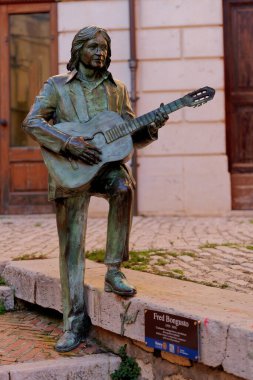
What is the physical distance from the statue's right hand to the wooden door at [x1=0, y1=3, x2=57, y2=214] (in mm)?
6317

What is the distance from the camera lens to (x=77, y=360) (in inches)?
130

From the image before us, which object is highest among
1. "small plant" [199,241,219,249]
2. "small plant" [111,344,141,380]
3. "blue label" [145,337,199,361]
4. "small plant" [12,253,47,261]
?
"small plant" [199,241,219,249]

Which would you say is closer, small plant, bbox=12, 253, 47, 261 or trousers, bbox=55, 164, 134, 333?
trousers, bbox=55, 164, 134, 333

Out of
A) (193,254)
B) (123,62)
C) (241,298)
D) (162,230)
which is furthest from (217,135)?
(241,298)

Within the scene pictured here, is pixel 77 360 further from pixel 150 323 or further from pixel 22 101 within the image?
pixel 22 101

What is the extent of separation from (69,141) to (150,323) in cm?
107

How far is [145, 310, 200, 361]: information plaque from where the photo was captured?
9.59 feet

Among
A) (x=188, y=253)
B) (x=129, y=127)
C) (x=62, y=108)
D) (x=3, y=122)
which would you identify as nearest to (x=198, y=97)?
(x=129, y=127)

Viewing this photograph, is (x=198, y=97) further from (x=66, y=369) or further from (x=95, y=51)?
(x=66, y=369)

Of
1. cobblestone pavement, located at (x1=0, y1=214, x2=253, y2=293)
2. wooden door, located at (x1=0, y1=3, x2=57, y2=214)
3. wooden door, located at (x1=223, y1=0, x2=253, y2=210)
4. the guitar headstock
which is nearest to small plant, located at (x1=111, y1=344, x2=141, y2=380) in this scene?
cobblestone pavement, located at (x1=0, y1=214, x2=253, y2=293)

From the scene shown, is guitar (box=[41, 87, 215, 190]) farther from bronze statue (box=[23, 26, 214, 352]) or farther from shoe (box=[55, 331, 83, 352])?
shoe (box=[55, 331, 83, 352])

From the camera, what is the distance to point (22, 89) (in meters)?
9.65

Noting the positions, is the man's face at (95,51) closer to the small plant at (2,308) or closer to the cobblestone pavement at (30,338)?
the cobblestone pavement at (30,338)

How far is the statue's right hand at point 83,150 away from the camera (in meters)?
3.21
